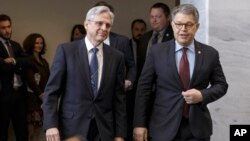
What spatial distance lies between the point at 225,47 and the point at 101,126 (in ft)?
5.75

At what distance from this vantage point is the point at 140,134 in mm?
3453

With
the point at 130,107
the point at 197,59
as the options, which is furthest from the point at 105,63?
the point at 130,107

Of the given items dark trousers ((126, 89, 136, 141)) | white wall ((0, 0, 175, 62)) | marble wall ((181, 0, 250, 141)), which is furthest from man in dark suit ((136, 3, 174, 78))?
white wall ((0, 0, 175, 62))

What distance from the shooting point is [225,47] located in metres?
4.58

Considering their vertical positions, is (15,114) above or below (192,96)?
below

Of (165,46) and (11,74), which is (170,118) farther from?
(11,74)

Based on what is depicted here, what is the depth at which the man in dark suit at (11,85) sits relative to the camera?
5691 millimetres

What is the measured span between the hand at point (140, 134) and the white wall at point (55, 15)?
462 cm

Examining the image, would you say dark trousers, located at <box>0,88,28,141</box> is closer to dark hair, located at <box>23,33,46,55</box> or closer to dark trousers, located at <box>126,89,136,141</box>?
dark hair, located at <box>23,33,46,55</box>

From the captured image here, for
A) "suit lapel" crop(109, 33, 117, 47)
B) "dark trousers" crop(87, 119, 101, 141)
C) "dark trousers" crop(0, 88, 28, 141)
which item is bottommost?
"dark trousers" crop(0, 88, 28, 141)

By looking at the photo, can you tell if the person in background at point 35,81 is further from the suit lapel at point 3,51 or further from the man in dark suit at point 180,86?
the man in dark suit at point 180,86

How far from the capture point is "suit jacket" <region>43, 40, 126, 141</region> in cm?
330

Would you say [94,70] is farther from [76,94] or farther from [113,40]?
[113,40]

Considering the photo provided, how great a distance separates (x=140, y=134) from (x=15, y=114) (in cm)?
298
